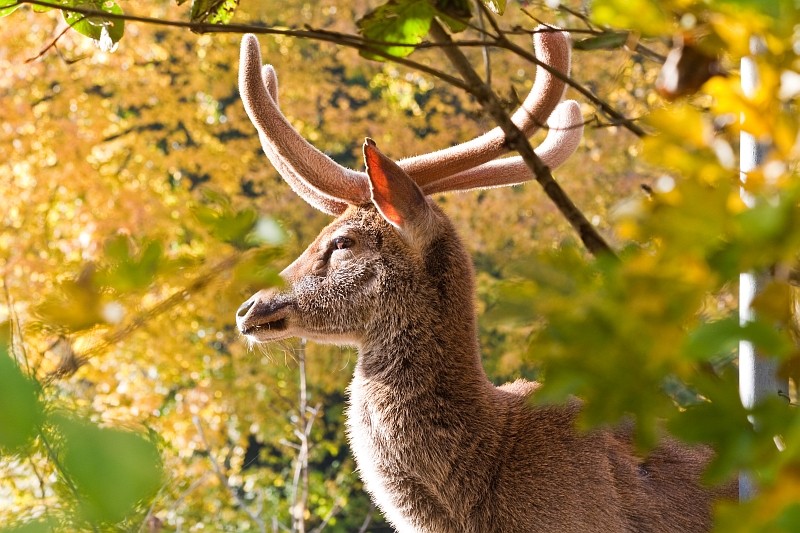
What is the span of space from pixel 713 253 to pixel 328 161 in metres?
1.69

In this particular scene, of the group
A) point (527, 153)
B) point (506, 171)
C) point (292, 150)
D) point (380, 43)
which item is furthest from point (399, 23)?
point (506, 171)

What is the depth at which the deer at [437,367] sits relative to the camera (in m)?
1.78

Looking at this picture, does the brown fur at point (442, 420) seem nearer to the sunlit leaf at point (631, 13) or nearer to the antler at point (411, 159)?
the antler at point (411, 159)

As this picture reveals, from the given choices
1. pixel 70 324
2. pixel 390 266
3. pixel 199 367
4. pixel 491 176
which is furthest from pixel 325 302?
pixel 199 367

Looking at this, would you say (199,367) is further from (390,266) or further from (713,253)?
(713,253)

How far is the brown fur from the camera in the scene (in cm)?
177

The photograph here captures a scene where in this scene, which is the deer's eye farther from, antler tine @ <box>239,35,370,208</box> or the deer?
antler tine @ <box>239,35,370,208</box>

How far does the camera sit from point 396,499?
6.08 ft

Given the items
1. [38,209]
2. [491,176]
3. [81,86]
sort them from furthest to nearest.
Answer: [81,86] < [38,209] < [491,176]

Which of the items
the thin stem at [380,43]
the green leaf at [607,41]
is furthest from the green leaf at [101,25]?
the green leaf at [607,41]

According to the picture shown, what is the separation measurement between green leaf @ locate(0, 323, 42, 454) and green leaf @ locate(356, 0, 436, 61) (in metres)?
0.52

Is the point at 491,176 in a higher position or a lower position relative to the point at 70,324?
lower

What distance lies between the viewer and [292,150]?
82.7 inches

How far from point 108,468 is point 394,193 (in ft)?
4.89
